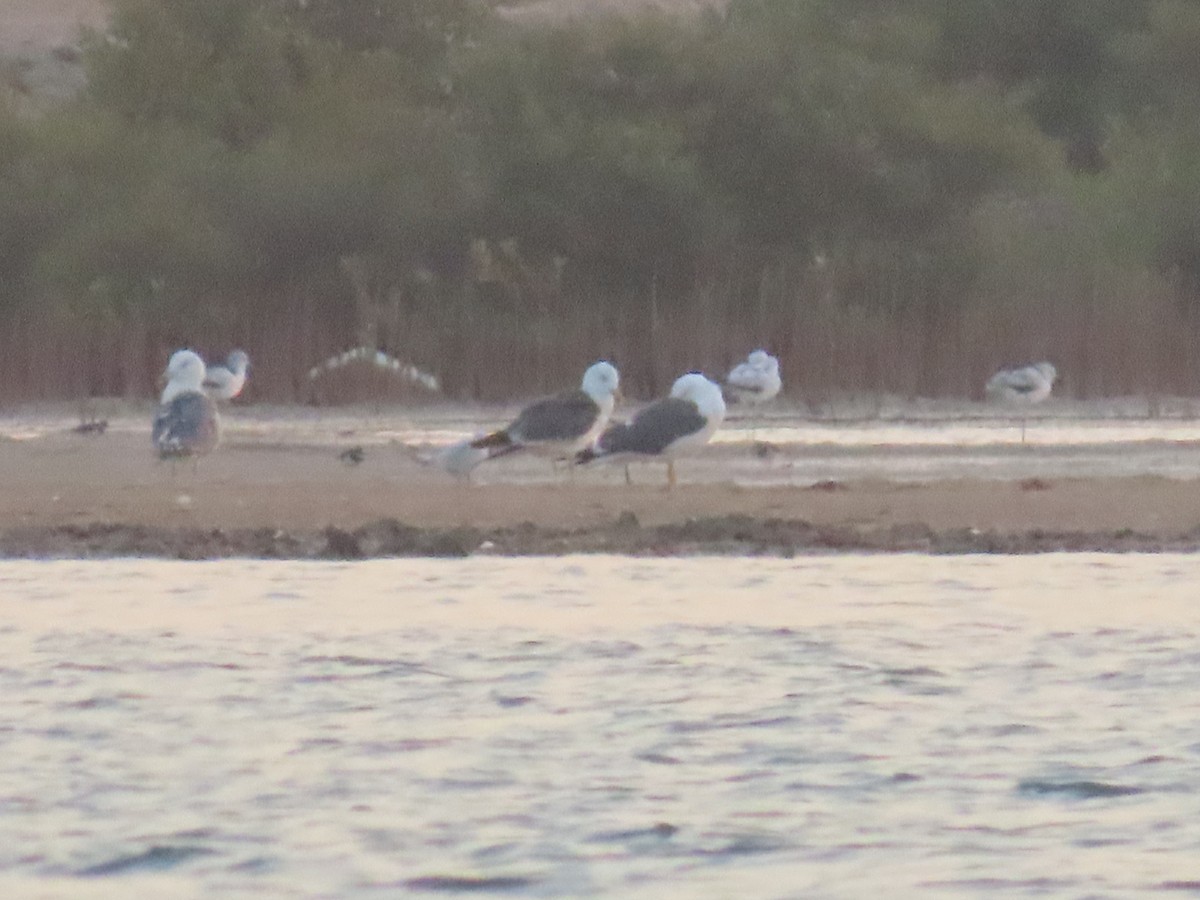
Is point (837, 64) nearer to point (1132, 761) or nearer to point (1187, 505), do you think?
point (1187, 505)

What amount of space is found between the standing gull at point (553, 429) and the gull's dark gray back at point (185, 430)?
4.94 feet

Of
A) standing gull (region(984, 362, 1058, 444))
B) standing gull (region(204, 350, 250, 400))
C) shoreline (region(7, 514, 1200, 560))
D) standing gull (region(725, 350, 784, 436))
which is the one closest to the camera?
shoreline (region(7, 514, 1200, 560))

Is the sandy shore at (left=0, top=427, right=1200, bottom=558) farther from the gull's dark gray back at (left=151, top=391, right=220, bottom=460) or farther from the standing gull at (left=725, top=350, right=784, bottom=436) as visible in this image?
the standing gull at (left=725, top=350, right=784, bottom=436)

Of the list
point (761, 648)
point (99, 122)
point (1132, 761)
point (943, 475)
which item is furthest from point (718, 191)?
point (1132, 761)

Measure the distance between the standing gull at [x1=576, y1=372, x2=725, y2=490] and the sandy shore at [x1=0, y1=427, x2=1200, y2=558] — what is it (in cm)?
22

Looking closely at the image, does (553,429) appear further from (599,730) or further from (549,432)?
(599,730)

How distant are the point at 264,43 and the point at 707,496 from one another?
2498 cm

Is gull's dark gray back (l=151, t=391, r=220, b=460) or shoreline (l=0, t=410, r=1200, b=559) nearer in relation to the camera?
shoreline (l=0, t=410, r=1200, b=559)

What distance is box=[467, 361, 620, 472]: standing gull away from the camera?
17078 millimetres

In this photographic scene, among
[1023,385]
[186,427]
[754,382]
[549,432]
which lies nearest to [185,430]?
[186,427]

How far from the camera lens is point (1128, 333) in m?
25.9

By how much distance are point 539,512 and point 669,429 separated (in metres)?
1.34

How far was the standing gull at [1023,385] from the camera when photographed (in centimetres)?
2423

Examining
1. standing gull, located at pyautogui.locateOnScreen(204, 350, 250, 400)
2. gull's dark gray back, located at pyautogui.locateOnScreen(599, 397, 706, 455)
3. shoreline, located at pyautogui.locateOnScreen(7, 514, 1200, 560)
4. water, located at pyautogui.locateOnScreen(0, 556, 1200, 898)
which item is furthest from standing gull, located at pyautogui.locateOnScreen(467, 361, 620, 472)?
standing gull, located at pyautogui.locateOnScreen(204, 350, 250, 400)
